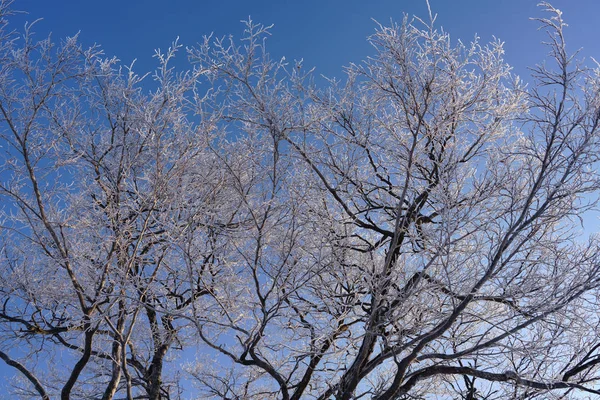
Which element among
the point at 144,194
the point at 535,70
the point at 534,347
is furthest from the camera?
the point at 144,194

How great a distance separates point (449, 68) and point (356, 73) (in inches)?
37.7

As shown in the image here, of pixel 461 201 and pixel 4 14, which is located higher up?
pixel 4 14

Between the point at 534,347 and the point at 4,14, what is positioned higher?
the point at 4,14

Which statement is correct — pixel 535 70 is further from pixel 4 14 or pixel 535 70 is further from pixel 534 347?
pixel 4 14

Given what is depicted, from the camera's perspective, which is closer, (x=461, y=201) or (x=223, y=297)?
(x=461, y=201)

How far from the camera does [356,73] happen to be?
541cm

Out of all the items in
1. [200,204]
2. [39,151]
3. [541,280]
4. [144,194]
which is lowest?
[541,280]

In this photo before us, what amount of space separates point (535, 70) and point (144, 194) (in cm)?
408

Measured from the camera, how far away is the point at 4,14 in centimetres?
509

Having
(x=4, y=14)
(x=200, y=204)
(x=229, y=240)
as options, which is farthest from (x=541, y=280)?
(x=4, y=14)

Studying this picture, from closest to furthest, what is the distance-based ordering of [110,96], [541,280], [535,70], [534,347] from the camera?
[535,70], [534,347], [541,280], [110,96]

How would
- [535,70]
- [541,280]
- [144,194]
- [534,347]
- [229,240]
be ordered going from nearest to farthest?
1. [535,70]
2. [534,347]
3. [541,280]
4. [229,240]
5. [144,194]

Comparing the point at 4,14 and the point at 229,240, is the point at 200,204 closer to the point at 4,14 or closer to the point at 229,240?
the point at 229,240

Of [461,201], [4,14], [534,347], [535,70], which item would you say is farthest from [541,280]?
[4,14]
